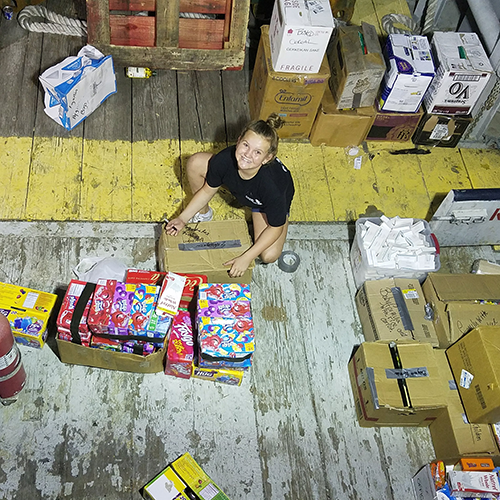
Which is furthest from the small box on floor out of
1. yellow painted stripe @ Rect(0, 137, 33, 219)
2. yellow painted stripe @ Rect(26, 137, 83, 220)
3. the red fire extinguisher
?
yellow painted stripe @ Rect(0, 137, 33, 219)

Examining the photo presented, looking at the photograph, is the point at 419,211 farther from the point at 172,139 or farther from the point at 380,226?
the point at 172,139

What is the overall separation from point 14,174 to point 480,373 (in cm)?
259

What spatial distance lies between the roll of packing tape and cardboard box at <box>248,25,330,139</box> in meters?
0.92

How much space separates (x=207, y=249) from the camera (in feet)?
9.00

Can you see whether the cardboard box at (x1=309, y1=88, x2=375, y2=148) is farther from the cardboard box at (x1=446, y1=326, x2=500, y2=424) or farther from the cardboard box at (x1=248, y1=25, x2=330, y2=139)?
the cardboard box at (x1=446, y1=326, x2=500, y2=424)

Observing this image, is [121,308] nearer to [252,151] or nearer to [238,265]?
[238,265]

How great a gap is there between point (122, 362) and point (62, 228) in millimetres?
915

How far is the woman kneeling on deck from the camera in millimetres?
2475

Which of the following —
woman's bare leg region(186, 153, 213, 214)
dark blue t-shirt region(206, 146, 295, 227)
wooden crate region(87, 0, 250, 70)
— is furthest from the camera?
wooden crate region(87, 0, 250, 70)

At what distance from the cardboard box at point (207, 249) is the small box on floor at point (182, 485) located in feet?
2.72

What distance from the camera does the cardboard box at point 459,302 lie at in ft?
8.95

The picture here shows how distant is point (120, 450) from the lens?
244 cm

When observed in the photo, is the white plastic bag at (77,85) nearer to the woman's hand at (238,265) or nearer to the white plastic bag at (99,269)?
the white plastic bag at (99,269)

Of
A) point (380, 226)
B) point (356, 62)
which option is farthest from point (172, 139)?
point (380, 226)
